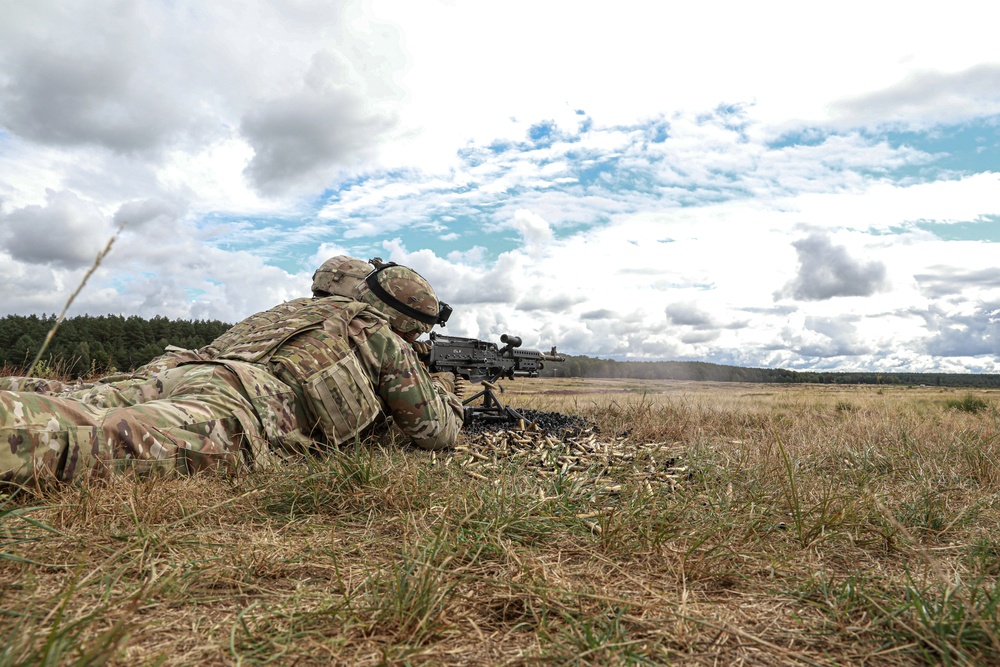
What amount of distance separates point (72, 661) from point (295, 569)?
868 millimetres

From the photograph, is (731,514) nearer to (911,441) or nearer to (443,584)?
(443,584)

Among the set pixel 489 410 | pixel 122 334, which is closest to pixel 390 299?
pixel 489 410

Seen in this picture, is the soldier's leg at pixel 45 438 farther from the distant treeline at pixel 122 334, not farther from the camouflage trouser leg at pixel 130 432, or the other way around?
the distant treeline at pixel 122 334

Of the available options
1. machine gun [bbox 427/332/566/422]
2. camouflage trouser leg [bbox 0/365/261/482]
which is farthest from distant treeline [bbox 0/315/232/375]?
camouflage trouser leg [bbox 0/365/261/482]

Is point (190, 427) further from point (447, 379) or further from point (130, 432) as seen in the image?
point (447, 379)

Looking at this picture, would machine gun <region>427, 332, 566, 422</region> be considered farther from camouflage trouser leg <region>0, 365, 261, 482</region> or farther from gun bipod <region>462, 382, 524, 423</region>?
camouflage trouser leg <region>0, 365, 261, 482</region>

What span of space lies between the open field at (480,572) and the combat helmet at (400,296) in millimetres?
2061

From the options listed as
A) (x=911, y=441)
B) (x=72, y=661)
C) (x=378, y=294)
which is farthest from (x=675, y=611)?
(x=911, y=441)

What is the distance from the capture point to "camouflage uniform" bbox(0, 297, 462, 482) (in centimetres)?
277

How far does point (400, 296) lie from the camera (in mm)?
5234

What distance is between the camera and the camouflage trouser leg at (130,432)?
2.66 metres


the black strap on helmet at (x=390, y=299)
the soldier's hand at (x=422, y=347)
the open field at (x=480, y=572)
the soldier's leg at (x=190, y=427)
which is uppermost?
the black strap on helmet at (x=390, y=299)

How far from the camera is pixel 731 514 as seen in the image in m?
2.82

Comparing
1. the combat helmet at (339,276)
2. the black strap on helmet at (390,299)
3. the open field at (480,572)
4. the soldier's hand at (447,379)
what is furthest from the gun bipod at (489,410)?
the open field at (480,572)
